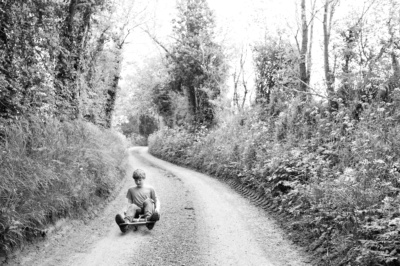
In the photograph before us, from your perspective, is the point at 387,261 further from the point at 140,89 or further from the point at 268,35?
the point at 140,89

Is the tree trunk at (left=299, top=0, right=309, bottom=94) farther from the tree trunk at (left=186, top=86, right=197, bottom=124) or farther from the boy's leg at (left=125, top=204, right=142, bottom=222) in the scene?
the tree trunk at (left=186, top=86, right=197, bottom=124)

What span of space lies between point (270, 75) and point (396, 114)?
10.1 meters

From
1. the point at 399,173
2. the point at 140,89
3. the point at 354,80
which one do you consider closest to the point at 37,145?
the point at 399,173

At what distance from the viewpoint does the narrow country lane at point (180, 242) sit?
575 cm

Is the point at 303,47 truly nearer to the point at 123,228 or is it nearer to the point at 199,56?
the point at 123,228

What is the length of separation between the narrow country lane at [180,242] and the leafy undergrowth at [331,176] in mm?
723

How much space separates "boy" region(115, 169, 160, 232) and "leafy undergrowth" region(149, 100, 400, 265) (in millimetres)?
3273

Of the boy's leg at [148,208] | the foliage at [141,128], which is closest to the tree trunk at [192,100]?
the boy's leg at [148,208]

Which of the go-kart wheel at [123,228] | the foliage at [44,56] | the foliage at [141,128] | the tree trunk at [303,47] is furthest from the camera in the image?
the foliage at [141,128]

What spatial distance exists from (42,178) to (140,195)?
2.24 meters

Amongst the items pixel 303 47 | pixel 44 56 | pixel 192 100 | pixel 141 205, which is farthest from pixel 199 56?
pixel 141 205

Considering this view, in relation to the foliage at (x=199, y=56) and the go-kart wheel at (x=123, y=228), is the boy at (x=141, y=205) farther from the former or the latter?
the foliage at (x=199, y=56)

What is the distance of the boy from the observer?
7.12m

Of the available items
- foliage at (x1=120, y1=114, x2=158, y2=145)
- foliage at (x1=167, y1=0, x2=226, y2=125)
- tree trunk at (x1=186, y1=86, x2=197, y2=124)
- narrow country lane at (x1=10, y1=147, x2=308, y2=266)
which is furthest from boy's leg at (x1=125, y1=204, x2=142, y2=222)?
foliage at (x1=120, y1=114, x2=158, y2=145)
